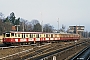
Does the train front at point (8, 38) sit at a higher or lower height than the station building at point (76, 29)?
lower

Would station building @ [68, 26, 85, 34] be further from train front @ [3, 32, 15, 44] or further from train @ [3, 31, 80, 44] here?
train front @ [3, 32, 15, 44]

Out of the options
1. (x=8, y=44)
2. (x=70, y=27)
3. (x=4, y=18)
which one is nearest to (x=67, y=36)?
(x=8, y=44)

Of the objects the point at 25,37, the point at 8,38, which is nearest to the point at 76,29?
the point at 25,37

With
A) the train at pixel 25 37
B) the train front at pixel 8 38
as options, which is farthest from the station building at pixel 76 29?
the train front at pixel 8 38

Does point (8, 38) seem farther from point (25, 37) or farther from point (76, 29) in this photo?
point (76, 29)

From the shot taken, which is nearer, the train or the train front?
the train front

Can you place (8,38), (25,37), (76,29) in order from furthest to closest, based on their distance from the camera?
(76,29) → (25,37) → (8,38)

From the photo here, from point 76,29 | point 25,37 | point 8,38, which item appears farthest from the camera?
point 76,29

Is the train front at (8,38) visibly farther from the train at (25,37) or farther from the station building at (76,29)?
the station building at (76,29)

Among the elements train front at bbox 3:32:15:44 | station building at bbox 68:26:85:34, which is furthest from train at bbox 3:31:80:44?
station building at bbox 68:26:85:34

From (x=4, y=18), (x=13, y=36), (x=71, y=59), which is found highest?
(x=4, y=18)

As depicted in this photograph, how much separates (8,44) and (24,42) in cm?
450

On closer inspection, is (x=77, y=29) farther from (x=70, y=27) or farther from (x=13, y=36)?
(x=13, y=36)

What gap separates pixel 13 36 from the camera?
41.4 metres
